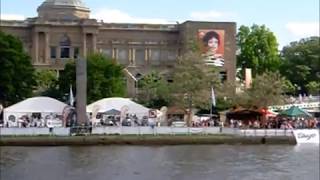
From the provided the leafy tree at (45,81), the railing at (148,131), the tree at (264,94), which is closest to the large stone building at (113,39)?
the leafy tree at (45,81)

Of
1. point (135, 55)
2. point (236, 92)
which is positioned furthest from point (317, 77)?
point (236, 92)

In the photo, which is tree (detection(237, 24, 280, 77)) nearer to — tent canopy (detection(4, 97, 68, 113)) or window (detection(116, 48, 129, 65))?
window (detection(116, 48, 129, 65))

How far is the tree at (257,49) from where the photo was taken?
424 ft

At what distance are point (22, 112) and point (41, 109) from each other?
1640 millimetres

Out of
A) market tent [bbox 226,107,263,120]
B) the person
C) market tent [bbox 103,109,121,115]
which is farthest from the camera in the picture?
the person

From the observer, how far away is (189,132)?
60938 mm

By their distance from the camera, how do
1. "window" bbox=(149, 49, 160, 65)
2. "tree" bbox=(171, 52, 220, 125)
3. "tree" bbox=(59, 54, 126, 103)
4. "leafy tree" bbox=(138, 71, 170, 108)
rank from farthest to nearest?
"window" bbox=(149, 49, 160, 65), "tree" bbox=(59, 54, 126, 103), "leafy tree" bbox=(138, 71, 170, 108), "tree" bbox=(171, 52, 220, 125)

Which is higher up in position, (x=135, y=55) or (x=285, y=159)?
(x=135, y=55)

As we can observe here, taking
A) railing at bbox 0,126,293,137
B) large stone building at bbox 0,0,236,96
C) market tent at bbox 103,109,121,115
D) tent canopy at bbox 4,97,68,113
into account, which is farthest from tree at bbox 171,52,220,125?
large stone building at bbox 0,0,236,96

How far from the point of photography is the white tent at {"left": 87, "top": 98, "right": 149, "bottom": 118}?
232 feet

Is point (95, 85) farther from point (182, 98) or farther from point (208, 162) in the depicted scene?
point (208, 162)

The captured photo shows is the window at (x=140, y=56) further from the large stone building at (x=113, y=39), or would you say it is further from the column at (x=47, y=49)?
the column at (x=47, y=49)

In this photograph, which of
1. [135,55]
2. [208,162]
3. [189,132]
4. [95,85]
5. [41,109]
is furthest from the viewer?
[135,55]

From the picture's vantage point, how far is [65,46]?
124 metres
